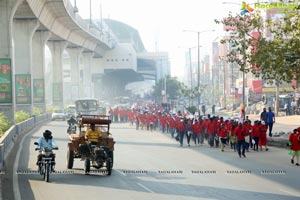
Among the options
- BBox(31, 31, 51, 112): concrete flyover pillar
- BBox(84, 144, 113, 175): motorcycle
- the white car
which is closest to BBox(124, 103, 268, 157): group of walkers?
BBox(84, 144, 113, 175): motorcycle

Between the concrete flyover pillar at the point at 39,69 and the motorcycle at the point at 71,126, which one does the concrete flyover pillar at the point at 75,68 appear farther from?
the motorcycle at the point at 71,126

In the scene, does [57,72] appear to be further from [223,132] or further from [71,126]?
[223,132]

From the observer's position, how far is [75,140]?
66.6 feet

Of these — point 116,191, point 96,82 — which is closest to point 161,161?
point 116,191

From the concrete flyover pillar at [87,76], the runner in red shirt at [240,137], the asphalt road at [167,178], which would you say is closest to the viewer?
the asphalt road at [167,178]

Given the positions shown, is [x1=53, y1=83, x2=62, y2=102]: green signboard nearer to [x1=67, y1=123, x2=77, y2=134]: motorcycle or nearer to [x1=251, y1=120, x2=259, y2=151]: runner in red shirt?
[x1=67, y1=123, x2=77, y2=134]: motorcycle

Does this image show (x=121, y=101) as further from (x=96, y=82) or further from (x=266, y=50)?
(x=266, y=50)

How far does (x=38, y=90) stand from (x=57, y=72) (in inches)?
488

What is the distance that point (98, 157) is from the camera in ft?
61.5

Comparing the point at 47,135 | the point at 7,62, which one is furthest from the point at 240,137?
the point at 7,62

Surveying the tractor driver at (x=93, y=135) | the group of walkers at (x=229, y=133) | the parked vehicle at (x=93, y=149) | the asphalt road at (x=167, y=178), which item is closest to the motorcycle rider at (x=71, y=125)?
the asphalt road at (x=167, y=178)

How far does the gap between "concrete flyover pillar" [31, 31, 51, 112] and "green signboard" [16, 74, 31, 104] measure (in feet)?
39.7

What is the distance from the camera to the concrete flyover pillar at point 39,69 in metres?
64.0

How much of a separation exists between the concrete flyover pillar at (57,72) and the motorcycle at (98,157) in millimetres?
57367
